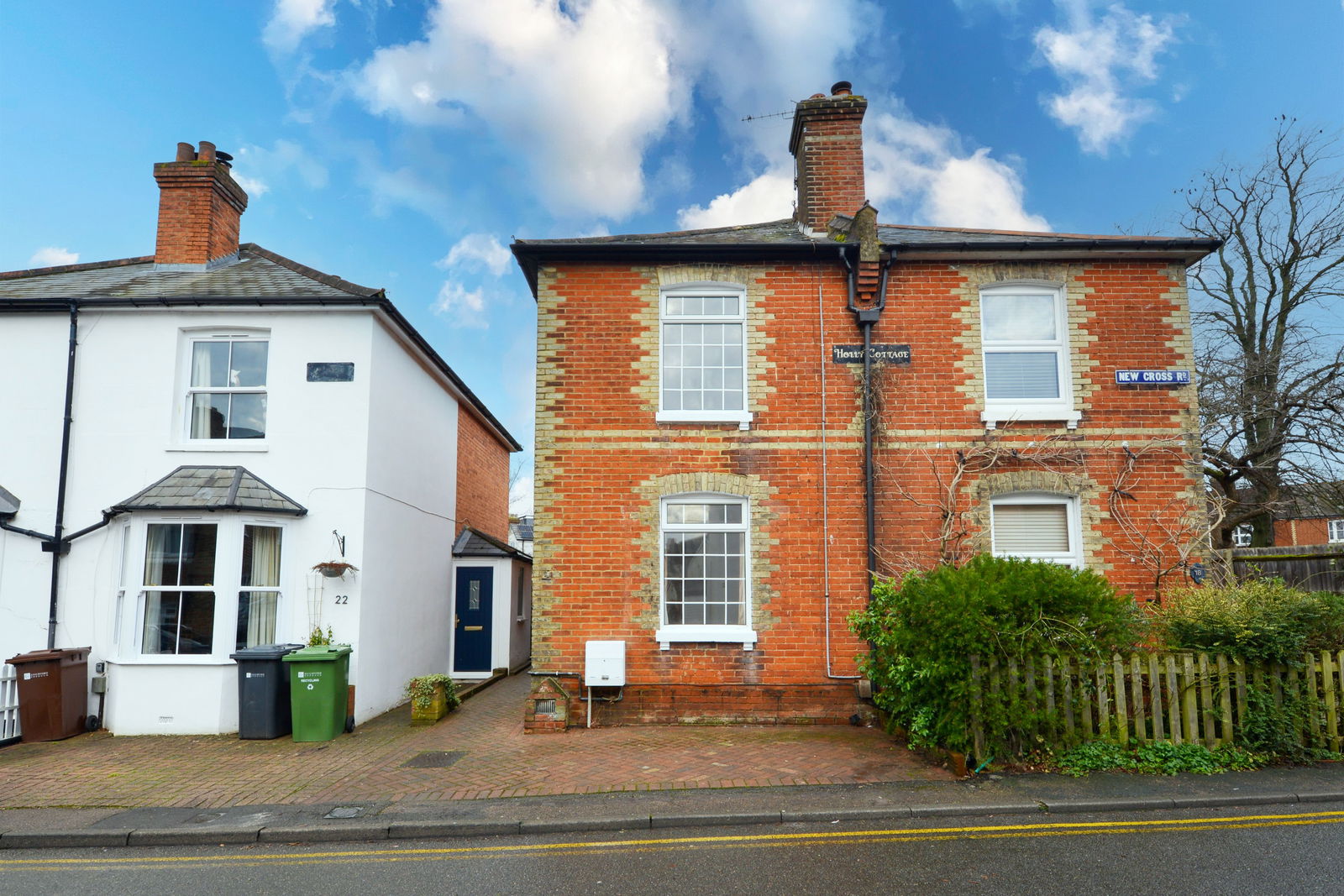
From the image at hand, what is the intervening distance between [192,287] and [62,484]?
10.8 feet

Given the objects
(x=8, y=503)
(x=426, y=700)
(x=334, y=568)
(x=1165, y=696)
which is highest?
(x=8, y=503)

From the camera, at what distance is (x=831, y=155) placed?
41.5 feet

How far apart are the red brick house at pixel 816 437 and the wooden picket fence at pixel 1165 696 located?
2762 mm

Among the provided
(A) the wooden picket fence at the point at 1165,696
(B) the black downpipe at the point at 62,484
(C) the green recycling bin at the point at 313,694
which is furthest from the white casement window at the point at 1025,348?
(B) the black downpipe at the point at 62,484

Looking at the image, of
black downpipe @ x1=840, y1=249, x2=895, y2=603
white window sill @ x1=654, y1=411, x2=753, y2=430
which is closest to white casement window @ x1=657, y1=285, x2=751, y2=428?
white window sill @ x1=654, y1=411, x2=753, y2=430

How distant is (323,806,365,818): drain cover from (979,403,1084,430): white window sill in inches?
348

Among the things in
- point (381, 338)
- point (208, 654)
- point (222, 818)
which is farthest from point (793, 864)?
point (381, 338)

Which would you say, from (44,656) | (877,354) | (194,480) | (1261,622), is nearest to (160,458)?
(194,480)

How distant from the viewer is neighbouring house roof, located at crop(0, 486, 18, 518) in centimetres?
1106

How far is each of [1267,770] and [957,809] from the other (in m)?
3.39

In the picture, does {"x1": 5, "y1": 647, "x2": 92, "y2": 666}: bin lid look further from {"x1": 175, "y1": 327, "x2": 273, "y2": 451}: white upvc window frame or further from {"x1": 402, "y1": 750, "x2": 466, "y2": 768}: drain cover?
{"x1": 402, "y1": 750, "x2": 466, "y2": 768}: drain cover

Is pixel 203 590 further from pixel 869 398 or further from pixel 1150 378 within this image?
pixel 1150 378

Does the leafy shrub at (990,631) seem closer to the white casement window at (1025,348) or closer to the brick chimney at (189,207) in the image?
the white casement window at (1025,348)

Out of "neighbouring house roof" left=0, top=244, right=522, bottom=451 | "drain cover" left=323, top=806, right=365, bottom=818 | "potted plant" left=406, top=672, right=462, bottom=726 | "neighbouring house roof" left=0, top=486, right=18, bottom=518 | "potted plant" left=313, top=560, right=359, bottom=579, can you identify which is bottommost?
"drain cover" left=323, top=806, right=365, bottom=818
